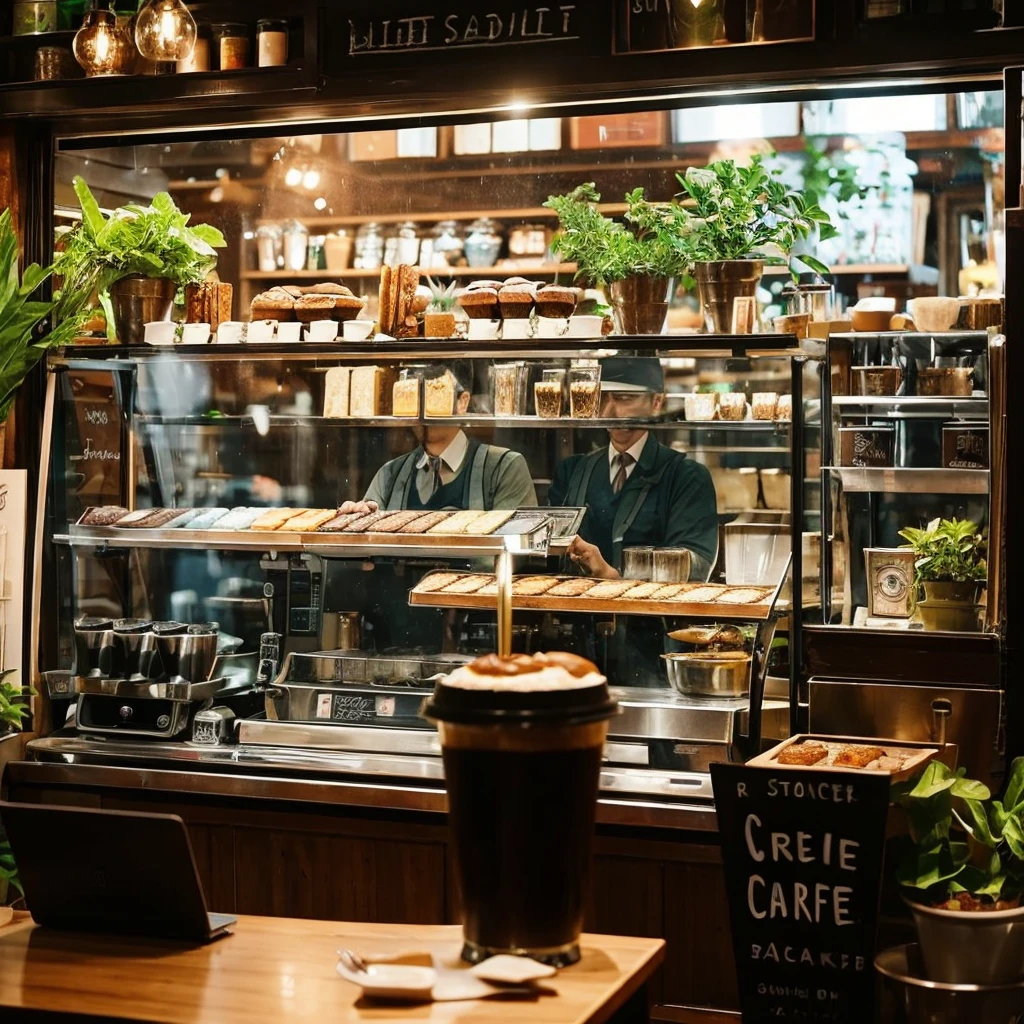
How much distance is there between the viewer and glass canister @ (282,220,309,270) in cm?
615

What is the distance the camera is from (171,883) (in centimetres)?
232

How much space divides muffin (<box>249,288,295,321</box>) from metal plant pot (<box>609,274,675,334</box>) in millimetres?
1110

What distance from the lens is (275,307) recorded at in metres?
4.68

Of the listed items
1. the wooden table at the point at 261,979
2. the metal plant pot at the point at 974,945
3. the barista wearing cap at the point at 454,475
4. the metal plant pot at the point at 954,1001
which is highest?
the barista wearing cap at the point at 454,475

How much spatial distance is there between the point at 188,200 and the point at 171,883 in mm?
4058

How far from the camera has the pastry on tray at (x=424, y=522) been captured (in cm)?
444

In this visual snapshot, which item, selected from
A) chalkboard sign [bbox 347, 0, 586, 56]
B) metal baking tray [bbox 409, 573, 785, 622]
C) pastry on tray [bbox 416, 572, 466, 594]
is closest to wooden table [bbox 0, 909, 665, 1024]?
metal baking tray [bbox 409, 573, 785, 622]

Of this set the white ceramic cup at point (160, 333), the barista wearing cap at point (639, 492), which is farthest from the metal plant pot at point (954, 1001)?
the white ceramic cup at point (160, 333)

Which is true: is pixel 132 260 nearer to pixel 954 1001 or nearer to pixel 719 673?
pixel 719 673

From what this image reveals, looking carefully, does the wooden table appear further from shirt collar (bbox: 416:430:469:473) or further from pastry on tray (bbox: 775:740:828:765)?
shirt collar (bbox: 416:430:469:473)

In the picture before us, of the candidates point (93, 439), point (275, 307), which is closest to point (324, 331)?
point (275, 307)

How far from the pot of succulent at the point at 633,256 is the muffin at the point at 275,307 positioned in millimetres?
942

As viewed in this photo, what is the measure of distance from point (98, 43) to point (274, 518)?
1.63m

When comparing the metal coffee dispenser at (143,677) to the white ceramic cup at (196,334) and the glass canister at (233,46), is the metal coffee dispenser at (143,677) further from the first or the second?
the glass canister at (233,46)
